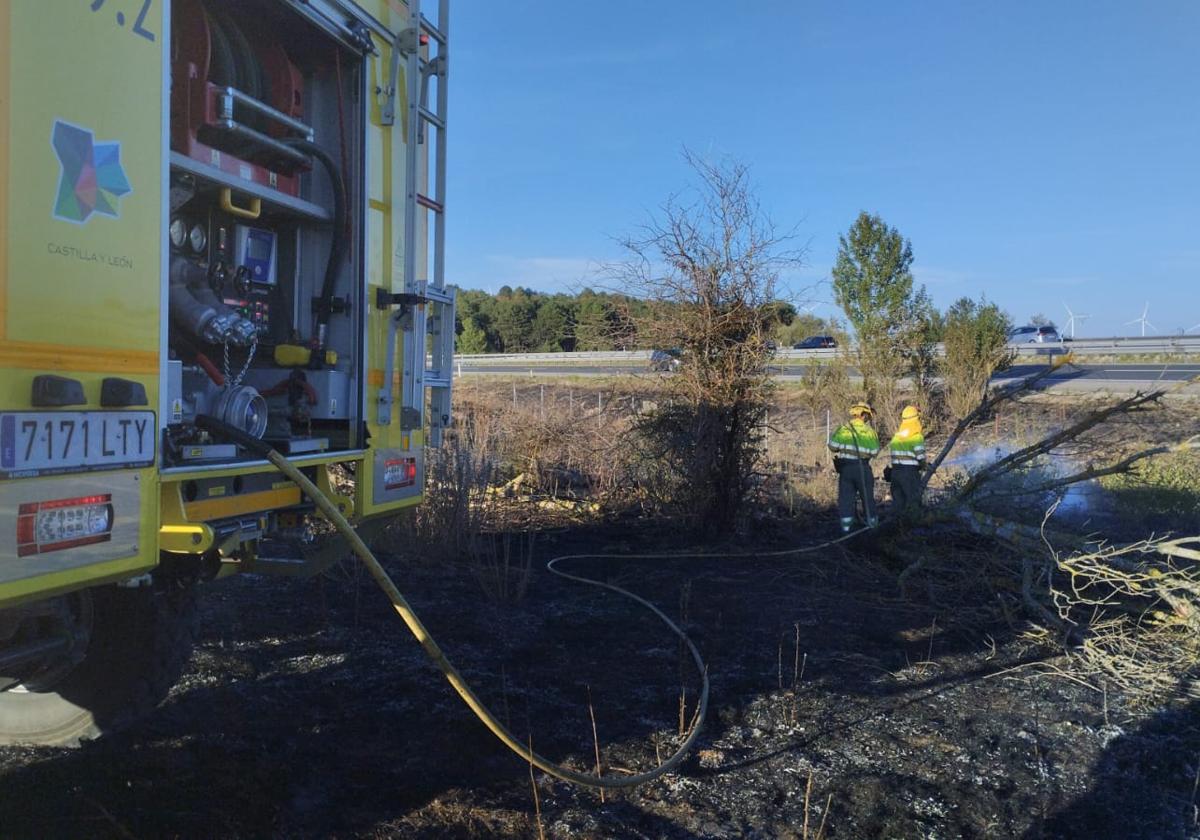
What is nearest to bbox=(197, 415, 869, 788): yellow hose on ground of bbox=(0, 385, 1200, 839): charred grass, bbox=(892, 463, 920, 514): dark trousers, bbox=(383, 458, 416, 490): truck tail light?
bbox=(0, 385, 1200, 839): charred grass

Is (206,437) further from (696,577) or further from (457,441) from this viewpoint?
(457,441)

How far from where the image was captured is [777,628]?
19.4 feet

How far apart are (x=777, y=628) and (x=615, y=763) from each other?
2.48 m

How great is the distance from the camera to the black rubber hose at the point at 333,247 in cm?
439

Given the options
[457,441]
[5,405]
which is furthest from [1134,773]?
[457,441]

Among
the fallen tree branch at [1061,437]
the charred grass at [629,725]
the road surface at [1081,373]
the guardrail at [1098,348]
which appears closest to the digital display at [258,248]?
the charred grass at [629,725]

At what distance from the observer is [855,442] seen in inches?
353

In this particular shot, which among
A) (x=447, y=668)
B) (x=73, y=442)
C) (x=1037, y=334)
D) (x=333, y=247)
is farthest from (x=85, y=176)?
(x=1037, y=334)

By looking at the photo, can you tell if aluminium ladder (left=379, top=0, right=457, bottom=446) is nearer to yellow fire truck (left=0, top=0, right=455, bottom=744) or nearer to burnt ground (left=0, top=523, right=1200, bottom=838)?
yellow fire truck (left=0, top=0, right=455, bottom=744)

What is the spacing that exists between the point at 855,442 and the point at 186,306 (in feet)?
22.7

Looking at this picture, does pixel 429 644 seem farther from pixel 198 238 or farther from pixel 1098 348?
pixel 1098 348

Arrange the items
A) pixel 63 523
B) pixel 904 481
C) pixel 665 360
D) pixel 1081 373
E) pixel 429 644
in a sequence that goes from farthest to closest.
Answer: pixel 1081 373 < pixel 665 360 < pixel 904 481 < pixel 429 644 < pixel 63 523

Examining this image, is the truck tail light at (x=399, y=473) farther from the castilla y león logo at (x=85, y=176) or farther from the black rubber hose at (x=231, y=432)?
the castilla y león logo at (x=85, y=176)

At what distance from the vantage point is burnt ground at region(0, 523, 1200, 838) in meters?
3.23
